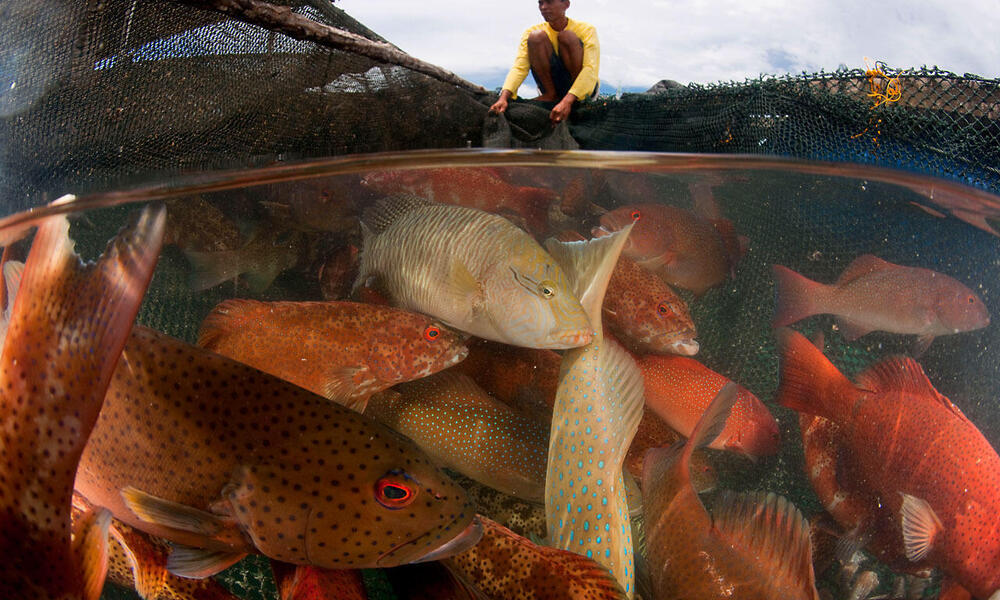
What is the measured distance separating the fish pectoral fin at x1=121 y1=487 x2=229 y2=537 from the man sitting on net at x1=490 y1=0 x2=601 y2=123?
11.8 feet

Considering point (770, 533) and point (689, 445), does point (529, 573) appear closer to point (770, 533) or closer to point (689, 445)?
point (689, 445)

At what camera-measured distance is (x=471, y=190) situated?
212 centimetres

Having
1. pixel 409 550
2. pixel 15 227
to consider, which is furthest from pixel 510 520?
pixel 15 227

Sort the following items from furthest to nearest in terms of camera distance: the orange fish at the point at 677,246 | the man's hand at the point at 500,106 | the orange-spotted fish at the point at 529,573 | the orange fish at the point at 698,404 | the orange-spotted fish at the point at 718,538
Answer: the man's hand at the point at 500,106, the orange fish at the point at 677,246, the orange fish at the point at 698,404, the orange-spotted fish at the point at 718,538, the orange-spotted fish at the point at 529,573

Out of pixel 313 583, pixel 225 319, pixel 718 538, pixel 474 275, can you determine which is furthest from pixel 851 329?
pixel 225 319

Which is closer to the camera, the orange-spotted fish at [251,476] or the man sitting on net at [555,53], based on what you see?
the orange-spotted fish at [251,476]

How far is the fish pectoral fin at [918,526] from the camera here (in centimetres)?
174

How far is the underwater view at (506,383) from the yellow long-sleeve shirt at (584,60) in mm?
1591

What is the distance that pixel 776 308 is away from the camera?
7.32 ft

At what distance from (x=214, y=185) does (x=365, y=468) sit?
5.62 ft

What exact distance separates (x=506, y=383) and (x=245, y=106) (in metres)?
2.18

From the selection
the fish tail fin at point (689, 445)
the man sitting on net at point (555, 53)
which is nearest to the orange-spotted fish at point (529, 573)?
the fish tail fin at point (689, 445)

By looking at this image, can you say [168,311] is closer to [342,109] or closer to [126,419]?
[126,419]

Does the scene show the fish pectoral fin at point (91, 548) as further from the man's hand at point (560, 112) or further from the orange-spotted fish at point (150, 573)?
the man's hand at point (560, 112)
